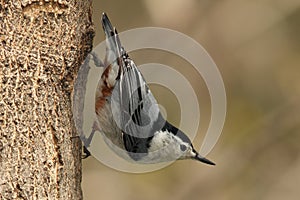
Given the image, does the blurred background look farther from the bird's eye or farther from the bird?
the bird

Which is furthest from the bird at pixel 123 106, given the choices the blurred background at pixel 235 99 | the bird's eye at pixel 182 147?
the blurred background at pixel 235 99

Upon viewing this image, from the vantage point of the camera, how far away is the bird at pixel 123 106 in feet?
11.6

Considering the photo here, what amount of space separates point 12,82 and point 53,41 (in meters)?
0.25

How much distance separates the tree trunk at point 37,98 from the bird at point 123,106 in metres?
0.62

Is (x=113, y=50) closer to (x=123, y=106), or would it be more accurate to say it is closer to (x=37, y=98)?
(x=123, y=106)

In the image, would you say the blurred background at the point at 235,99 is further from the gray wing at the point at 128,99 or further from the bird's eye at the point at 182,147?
the gray wing at the point at 128,99

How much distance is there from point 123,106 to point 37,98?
2.69 ft

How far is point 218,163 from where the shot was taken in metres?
5.62

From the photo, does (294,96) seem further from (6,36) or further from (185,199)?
(6,36)

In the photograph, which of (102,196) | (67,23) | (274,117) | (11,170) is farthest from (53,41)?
(274,117)

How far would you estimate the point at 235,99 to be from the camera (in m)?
6.12

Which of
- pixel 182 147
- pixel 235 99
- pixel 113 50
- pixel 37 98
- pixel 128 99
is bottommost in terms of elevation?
pixel 182 147

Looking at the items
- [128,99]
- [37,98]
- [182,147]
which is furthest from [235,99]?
[37,98]

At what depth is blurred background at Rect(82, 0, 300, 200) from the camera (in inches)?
222
